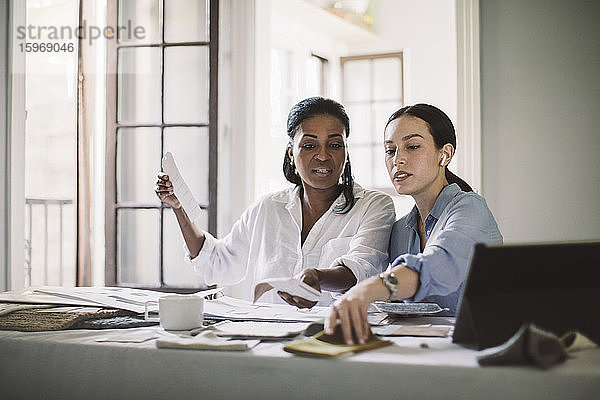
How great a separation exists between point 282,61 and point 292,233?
306 centimetres

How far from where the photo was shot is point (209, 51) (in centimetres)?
347

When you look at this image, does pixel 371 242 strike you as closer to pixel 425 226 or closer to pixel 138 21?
pixel 425 226

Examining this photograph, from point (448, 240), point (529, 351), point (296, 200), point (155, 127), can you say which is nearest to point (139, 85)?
point (155, 127)

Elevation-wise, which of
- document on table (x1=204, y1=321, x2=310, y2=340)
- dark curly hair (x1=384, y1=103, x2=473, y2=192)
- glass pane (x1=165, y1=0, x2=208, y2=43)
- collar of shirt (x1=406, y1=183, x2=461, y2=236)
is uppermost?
glass pane (x1=165, y1=0, x2=208, y2=43)

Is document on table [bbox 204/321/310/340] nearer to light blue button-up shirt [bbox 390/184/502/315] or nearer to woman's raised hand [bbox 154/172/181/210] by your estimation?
light blue button-up shirt [bbox 390/184/502/315]

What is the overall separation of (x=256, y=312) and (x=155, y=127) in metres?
2.00

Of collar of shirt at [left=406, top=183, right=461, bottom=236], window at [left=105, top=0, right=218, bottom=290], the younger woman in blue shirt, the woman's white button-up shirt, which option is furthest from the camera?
window at [left=105, top=0, right=218, bottom=290]

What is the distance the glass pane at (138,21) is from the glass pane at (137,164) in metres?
0.48

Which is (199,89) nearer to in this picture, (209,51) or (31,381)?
(209,51)

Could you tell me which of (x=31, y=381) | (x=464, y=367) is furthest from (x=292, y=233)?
(x=464, y=367)

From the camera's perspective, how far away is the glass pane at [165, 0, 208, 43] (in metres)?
3.52

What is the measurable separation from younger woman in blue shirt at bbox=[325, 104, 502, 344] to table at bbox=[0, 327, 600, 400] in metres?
0.12

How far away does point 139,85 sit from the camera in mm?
3600

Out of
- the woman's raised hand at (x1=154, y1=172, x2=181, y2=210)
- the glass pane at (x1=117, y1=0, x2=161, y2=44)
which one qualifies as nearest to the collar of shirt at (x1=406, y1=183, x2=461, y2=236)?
the woman's raised hand at (x1=154, y1=172, x2=181, y2=210)
